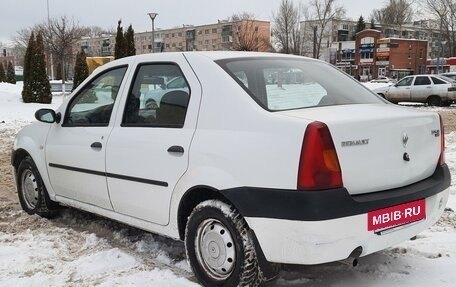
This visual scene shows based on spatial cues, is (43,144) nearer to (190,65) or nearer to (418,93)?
(190,65)

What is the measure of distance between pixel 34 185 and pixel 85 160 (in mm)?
1262

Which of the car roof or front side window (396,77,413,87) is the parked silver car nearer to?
front side window (396,77,413,87)

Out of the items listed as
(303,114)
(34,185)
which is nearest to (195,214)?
(303,114)

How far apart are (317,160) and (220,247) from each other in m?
0.91

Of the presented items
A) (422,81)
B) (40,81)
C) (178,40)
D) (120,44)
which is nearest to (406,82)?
(422,81)

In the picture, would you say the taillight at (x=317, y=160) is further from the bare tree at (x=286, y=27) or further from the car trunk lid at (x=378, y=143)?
the bare tree at (x=286, y=27)

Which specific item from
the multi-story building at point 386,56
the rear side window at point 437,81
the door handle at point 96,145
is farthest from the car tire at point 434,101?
the multi-story building at point 386,56

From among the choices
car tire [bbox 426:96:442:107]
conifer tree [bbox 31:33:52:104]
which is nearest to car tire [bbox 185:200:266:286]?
conifer tree [bbox 31:33:52:104]

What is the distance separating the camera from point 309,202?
277 centimetres

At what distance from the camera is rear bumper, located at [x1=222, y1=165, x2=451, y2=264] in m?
2.78

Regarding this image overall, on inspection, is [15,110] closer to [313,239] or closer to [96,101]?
[96,101]

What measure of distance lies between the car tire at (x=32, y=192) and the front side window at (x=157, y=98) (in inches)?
64.7

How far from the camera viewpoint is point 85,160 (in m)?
4.25

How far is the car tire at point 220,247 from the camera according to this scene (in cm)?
308
